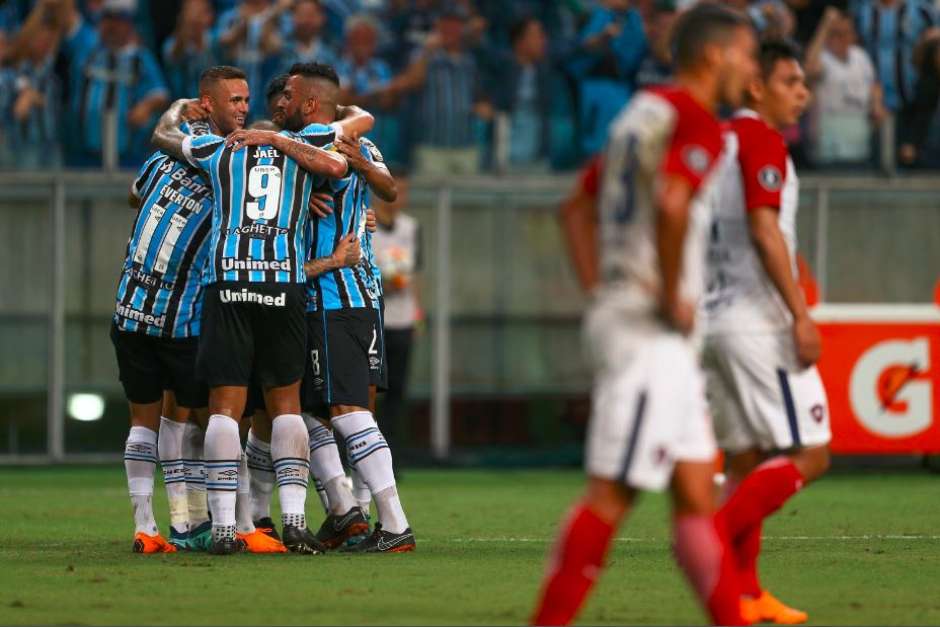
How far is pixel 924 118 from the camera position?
15875 millimetres

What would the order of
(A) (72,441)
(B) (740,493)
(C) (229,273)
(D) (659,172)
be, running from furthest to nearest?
(A) (72,441) < (C) (229,273) < (B) (740,493) < (D) (659,172)

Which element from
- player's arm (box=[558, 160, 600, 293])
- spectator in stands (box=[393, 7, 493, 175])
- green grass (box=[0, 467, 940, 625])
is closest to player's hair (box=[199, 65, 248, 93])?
green grass (box=[0, 467, 940, 625])

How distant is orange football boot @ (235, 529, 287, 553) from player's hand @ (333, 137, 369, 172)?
69.8 inches

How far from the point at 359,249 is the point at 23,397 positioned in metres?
7.85

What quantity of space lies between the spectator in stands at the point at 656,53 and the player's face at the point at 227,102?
24.5 ft

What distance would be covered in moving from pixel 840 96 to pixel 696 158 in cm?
1125

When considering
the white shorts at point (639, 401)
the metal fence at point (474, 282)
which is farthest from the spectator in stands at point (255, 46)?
the white shorts at point (639, 401)

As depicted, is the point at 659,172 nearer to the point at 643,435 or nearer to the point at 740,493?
the point at 643,435

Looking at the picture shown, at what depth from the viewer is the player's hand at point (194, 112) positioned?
8426 millimetres

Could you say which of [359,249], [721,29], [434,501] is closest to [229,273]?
[359,249]

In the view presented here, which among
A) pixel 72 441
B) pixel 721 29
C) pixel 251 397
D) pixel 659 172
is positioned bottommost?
pixel 72 441

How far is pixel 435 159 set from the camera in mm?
15625

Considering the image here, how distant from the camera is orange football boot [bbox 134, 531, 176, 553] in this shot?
825 centimetres

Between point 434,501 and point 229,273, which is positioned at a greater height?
point 229,273
